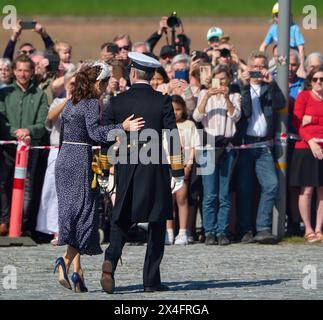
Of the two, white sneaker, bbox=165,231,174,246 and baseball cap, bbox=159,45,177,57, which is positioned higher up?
baseball cap, bbox=159,45,177,57

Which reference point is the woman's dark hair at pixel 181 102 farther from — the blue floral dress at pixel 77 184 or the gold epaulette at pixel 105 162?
the gold epaulette at pixel 105 162

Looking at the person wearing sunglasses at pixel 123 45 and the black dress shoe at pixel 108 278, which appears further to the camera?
the person wearing sunglasses at pixel 123 45

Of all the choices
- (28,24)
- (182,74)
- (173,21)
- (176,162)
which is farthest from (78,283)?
(173,21)

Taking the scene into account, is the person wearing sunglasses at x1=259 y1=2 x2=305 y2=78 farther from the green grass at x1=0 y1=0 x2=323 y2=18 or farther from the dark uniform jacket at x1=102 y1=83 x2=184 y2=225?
the green grass at x1=0 y1=0 x2=323 y2=18

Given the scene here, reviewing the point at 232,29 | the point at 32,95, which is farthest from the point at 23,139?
the point at 232,29

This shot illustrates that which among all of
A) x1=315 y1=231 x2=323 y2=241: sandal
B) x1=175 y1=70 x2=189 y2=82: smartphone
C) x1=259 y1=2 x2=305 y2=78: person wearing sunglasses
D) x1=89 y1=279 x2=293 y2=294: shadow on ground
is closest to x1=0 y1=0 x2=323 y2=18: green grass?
x1=259 y1=2 x2=305 y2=78: person wearing sunglasses

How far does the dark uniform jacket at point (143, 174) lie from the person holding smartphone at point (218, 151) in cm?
361

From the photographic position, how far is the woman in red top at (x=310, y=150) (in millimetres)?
17688

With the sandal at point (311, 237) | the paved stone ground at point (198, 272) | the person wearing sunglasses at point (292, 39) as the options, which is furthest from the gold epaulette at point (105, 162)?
the person wearing sunglasses at point (292, 39)

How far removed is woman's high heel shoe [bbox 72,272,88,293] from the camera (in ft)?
44.4

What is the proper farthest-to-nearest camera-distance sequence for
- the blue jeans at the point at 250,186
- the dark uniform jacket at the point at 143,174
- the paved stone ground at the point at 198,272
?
the blue jeans at the point at 250,186 < the dark uniform jacket at the point at 143,174 < the paved stone ground at the point at 198,272

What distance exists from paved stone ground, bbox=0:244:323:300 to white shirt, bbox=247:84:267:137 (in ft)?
4.47

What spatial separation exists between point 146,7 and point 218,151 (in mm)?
39335
